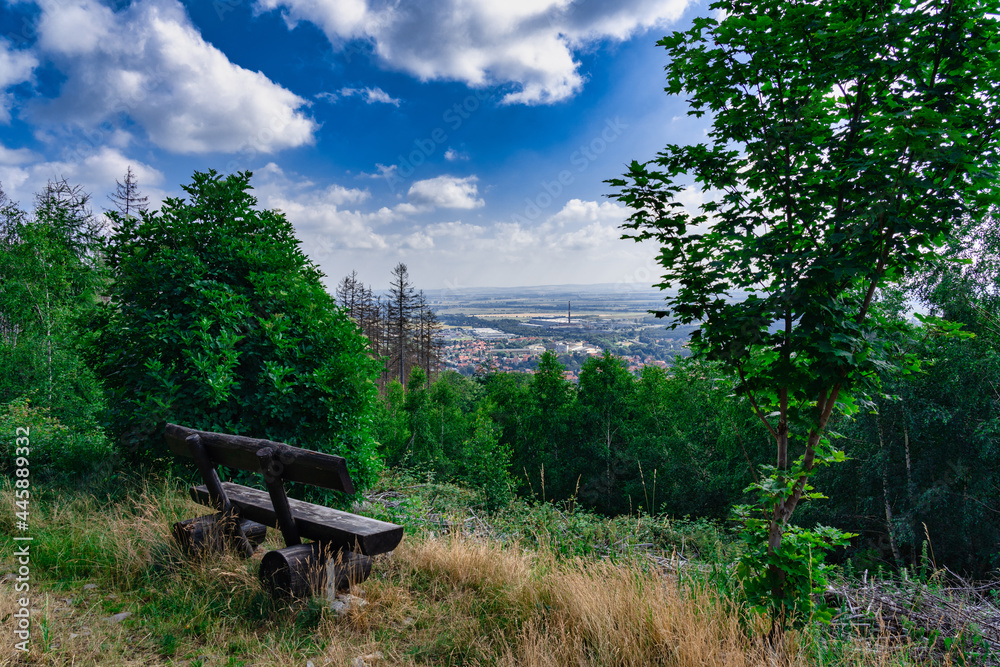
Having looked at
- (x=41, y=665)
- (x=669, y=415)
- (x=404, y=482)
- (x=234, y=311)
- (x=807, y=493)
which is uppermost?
(x=234, y=311)

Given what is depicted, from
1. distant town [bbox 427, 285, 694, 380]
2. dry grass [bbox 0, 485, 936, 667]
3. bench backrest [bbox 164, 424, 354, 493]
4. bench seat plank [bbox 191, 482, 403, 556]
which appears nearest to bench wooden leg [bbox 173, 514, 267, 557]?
dry grass [bbox 0, 485, 936, 667]

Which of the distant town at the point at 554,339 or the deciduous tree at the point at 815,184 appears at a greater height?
the deciduous tree at the point at 815,184

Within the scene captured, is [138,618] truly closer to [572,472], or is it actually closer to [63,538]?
[63,538]

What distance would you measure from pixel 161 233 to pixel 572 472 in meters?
22.2

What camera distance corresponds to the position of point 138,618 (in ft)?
9.96

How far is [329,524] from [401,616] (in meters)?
0.84

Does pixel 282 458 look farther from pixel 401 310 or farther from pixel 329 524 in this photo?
pixel 401 310

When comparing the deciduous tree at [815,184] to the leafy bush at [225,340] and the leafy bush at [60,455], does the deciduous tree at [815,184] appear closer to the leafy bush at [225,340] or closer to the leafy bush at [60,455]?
the leafy bush at [225,340]

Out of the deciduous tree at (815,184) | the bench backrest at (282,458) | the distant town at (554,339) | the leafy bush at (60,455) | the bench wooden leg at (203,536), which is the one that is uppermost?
the deciduous tree at (815,184)

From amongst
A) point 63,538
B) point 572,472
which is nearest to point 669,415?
point 572,472

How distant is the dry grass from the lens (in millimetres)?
2490

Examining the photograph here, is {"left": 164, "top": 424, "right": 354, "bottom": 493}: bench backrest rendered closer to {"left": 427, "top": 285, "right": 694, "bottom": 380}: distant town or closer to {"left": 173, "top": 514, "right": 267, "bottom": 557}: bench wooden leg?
{"left": 173, "top": 514, "right": 267, "bottom": 557}: bench wooden leg

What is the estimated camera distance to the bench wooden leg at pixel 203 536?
12.1 ft

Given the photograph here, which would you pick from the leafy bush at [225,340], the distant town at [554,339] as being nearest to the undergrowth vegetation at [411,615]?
the leafy bush at [225,340]
